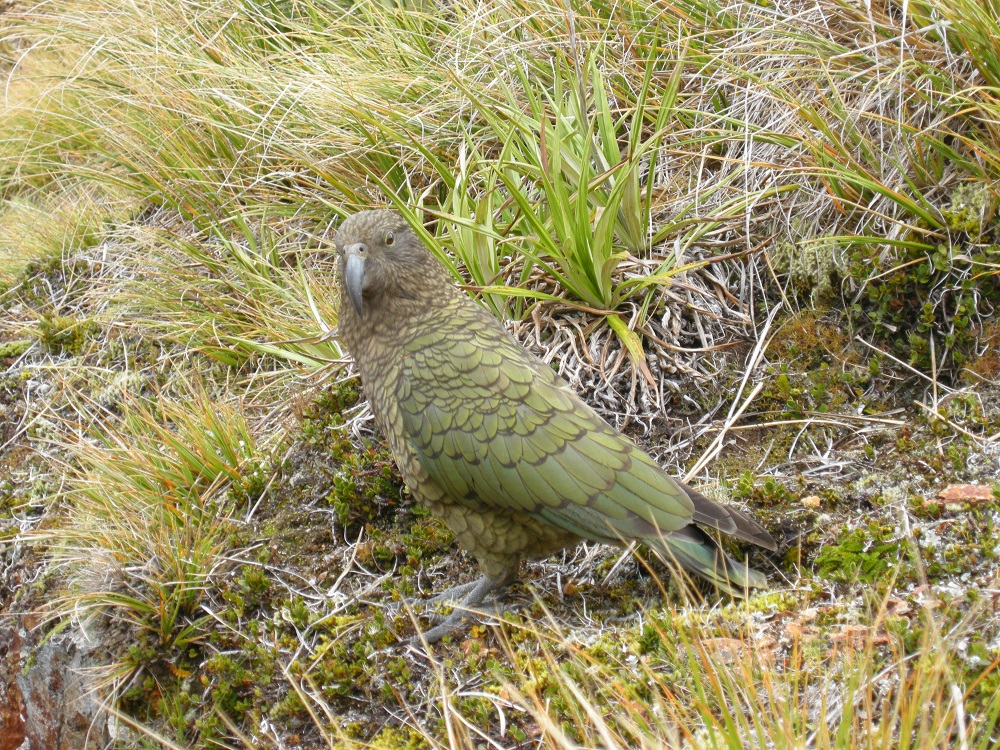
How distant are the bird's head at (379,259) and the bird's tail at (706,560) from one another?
51.9 inches

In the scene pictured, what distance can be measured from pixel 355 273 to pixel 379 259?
13 cm

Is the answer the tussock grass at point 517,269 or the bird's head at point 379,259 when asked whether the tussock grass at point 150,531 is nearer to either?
the tussock grass at point 517,269

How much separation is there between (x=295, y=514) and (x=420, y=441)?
1109 millimetres

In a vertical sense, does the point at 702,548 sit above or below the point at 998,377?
below

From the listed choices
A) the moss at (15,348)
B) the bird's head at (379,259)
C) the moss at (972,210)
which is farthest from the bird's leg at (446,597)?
the moss at (15,348)

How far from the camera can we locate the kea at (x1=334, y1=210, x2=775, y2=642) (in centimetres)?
301

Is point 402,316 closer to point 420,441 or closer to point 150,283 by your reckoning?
point 420,441

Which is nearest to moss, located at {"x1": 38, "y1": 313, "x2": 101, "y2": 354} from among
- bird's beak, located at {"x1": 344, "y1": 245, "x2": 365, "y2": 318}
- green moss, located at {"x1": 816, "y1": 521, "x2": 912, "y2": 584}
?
bird's beak, located at {"x1": 344, "y1": 245, "x2": 365, "y2": 318}

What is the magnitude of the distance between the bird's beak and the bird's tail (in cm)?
135

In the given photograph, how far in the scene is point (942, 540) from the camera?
298 cm

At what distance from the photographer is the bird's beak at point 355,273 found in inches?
127

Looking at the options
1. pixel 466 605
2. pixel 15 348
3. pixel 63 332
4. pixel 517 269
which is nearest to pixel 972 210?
pixel 517 269

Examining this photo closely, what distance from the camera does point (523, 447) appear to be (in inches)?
121

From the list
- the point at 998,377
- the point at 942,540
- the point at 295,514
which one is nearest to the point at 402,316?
the point at 295,514
